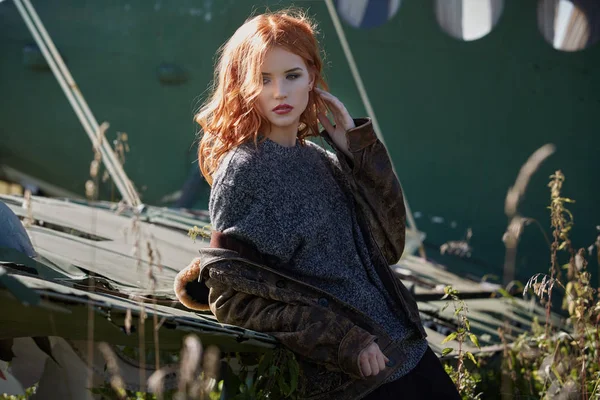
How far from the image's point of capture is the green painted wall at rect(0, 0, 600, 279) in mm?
5879

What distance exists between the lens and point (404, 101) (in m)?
6.38

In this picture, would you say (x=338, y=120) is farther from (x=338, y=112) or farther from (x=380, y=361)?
(x=380, y=361)

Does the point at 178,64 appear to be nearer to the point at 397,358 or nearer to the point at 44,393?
the point at 44,393

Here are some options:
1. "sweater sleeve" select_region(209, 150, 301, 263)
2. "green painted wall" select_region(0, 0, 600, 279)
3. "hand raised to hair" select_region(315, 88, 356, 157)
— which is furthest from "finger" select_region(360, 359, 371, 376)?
"green painted wall" select_region(0, 0, 600, 279)

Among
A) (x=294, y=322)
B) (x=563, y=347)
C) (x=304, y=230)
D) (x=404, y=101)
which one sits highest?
(x=404, y=101)

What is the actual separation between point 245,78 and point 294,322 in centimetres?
64

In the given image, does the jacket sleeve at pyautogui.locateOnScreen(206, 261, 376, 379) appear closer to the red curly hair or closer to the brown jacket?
the brown jacket

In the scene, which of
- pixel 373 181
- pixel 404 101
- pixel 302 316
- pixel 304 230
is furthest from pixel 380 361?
pixel 404 101

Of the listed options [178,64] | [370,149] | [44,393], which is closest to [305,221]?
[370,149]

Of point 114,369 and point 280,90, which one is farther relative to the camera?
point 280,90

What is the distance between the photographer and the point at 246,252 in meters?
1.87

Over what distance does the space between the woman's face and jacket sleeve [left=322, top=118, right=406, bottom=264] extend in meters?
0.17

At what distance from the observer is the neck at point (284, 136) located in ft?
6.80

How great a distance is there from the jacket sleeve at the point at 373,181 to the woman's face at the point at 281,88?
0.17 m
